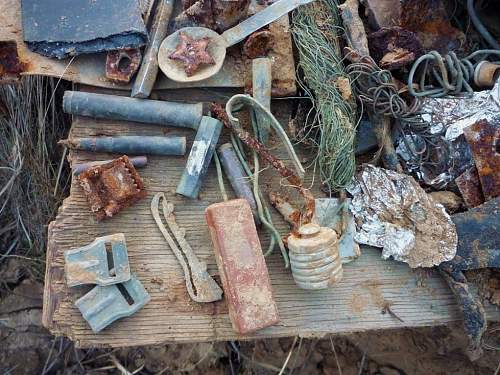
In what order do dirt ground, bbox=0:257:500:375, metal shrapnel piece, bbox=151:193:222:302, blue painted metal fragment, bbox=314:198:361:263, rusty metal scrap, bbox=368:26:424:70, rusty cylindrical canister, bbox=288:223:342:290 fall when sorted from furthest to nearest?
dirt ground, bbox=0:257:500:375 < rusty metal scrap, bbox=368:26:424:70 < blue painted metal fragment, bbox=314:198:361:263 < metal shrapnel piece, bbox=151:193:222:302 < rusty cylindrical canister, bbox=288:223:342:290

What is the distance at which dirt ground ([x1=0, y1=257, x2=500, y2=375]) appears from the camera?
2.90 metres

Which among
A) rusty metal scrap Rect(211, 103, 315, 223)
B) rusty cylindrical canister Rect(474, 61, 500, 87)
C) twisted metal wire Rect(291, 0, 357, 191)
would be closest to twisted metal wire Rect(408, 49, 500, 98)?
rusty cylindrical canister Rect(474, 61, 500, 87)

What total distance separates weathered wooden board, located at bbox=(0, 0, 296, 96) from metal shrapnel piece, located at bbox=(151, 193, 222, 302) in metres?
0.45

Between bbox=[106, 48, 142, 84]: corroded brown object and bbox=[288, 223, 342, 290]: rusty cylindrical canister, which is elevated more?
bbox=[106, 48, 142, 84]: corroded brown object

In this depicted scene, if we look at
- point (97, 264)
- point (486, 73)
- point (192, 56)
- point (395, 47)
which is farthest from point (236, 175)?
point (486, 73)

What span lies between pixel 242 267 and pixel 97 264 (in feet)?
1.59

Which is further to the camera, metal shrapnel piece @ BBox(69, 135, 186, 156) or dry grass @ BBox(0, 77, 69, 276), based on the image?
dry grass @ BBox(0, 77, 69, 276)

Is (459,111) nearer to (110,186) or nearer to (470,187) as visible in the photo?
(470,187)

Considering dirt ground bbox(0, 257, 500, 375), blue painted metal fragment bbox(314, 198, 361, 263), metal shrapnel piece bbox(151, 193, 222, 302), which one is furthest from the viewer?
dirt ground bbox(0, 257, 500, 375)

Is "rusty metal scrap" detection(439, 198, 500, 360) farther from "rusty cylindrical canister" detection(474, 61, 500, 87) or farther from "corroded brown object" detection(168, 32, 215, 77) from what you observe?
"corroded brown object" detection(168, 32, 215, 77)

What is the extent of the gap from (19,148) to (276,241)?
135 centimetres

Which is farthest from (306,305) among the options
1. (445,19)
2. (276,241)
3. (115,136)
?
(445,19)

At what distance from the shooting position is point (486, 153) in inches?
85.0

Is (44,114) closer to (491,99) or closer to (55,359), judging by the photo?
(55,359)
